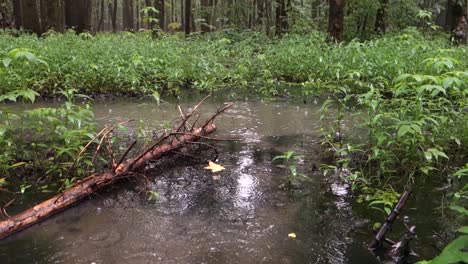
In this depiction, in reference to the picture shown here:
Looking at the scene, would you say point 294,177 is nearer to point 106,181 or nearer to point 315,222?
point 315,222

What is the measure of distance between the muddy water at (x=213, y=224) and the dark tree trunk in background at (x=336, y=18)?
8.00 m

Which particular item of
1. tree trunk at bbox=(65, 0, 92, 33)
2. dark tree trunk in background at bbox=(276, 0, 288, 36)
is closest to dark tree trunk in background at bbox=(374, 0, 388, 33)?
dark tree trunk in background at bbox=(276, 0, 288, 36)

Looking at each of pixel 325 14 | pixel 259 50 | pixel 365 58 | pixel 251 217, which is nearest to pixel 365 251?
pixel 251 217

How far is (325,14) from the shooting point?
18.2 metres

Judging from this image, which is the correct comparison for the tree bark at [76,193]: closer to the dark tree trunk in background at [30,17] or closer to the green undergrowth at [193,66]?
the green undergrowth at [193,66]

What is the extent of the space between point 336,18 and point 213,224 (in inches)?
393

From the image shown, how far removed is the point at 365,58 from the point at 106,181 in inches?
242

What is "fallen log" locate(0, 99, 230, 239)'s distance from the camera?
347cm

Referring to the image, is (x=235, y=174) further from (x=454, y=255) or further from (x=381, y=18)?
(x=381, y=18)

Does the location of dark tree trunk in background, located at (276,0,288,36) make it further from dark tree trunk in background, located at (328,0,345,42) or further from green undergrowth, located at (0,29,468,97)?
green undergrowth, located at (0,29,468,97)

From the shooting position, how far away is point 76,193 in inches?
157

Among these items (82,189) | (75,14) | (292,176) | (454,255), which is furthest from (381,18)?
(454,255)

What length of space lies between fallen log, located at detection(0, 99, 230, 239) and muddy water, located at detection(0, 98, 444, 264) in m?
0.08

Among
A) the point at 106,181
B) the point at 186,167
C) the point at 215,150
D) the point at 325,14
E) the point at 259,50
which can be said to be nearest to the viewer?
the point at 106,181
